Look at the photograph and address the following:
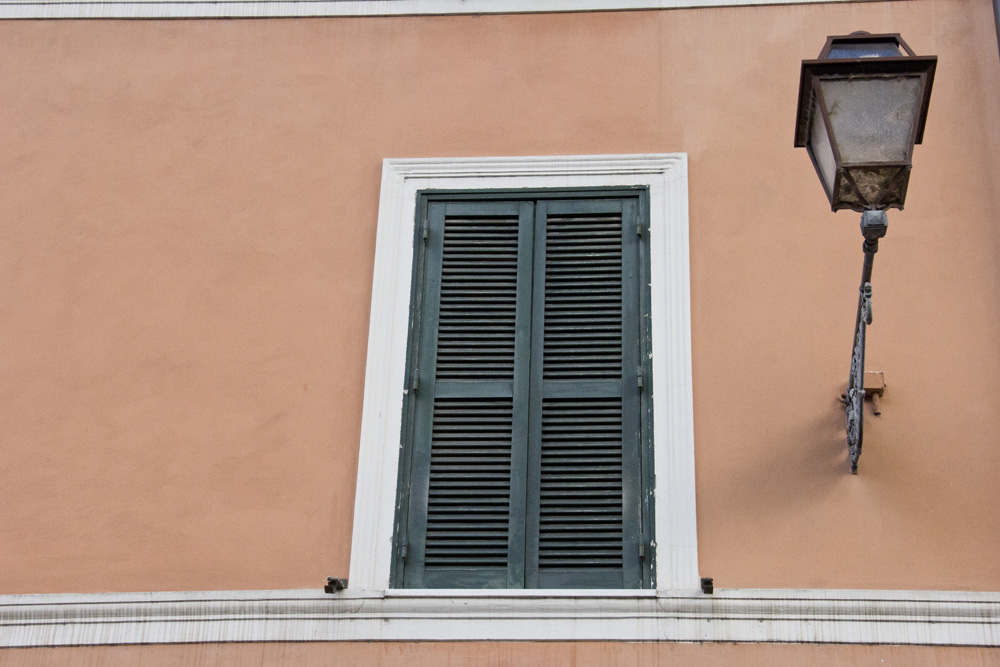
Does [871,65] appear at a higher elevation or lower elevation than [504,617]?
higher

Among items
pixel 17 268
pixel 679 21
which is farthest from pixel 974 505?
pixel 17 268

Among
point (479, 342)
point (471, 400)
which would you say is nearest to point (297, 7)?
point (479, 342)

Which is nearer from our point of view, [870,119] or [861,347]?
[870,119]

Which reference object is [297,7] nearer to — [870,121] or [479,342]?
[479,342]

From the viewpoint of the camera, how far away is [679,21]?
692 centimetres

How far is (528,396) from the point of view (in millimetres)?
6070

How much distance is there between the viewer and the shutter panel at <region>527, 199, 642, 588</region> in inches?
227

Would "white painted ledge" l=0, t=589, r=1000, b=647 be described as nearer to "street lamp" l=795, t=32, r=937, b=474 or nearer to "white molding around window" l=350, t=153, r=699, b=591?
"white molding around window" l=350, t=153, r=699, b=591

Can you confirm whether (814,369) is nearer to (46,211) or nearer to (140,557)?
(140,557)

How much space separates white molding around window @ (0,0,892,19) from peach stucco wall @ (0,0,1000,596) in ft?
0.17

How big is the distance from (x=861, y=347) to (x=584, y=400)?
1187 mm

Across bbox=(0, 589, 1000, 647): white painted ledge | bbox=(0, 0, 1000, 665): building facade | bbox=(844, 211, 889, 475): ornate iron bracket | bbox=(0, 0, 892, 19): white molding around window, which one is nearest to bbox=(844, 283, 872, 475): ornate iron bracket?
bbox=(844, 211, 889, 475): ornate iron bracket

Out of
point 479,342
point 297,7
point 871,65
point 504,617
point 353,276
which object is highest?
point 297,7

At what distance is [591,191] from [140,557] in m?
2.43
